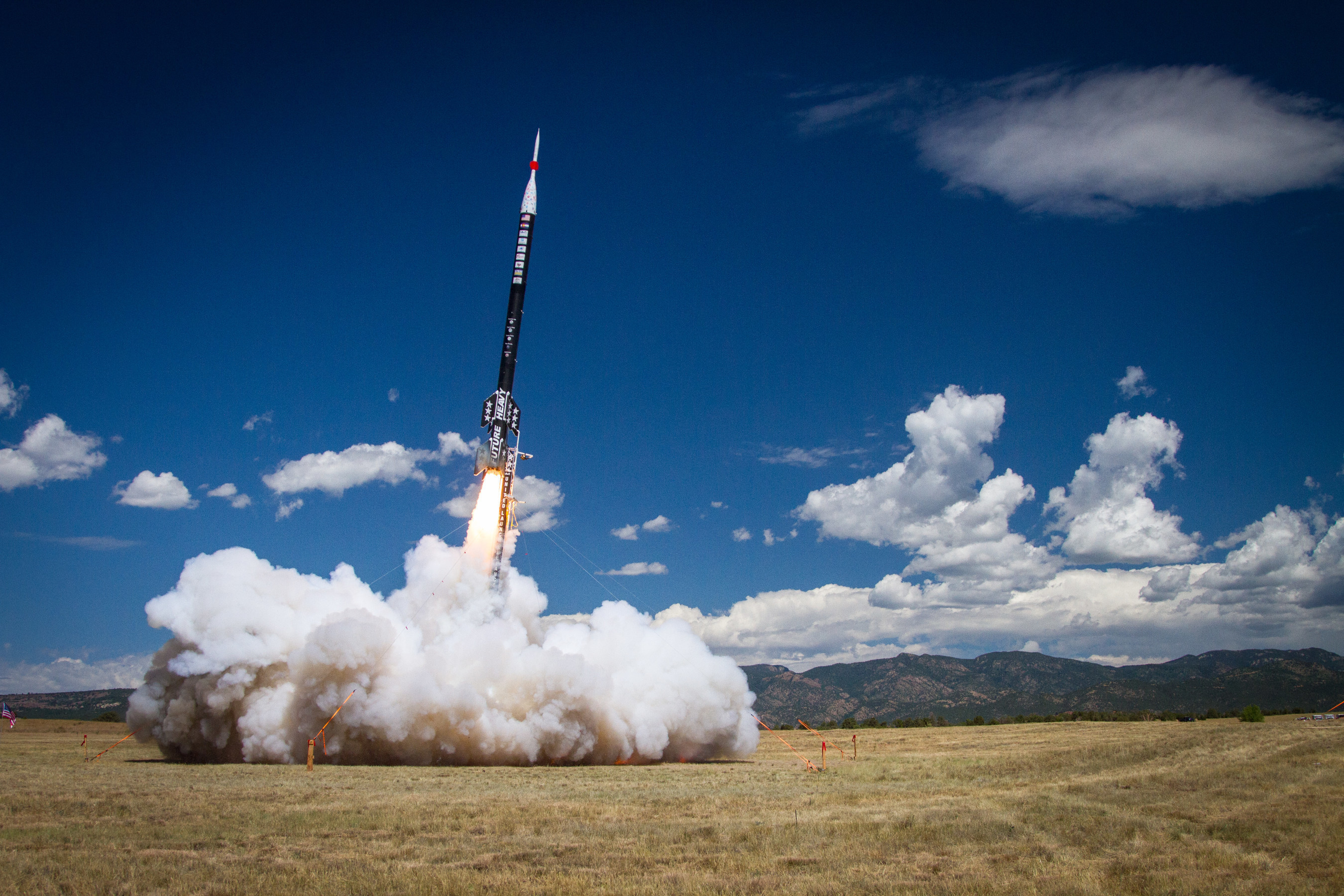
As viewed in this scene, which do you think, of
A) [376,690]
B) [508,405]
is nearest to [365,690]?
[376,690]

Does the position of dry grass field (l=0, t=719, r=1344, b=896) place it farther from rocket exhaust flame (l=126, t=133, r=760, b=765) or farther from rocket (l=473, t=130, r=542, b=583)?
rocket (l=473, t=130, r=542, b=583)

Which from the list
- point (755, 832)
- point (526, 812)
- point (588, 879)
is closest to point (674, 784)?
point (526, 812)

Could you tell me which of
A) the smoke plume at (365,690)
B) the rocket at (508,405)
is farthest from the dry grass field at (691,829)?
the rocket at (508,405)

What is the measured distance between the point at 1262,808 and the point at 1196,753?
15188 mm

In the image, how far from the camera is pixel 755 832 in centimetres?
1728

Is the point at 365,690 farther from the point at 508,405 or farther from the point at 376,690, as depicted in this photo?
the point at 508,405

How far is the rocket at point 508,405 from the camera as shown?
44.2 metres

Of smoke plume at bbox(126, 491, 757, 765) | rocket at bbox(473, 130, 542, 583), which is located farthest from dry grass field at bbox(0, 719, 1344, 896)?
rocket at bbox(473, 130, 542, 583)

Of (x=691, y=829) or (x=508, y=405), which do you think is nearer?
(x=691, y=829)

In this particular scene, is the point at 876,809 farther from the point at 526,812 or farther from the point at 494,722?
the point at 494,722

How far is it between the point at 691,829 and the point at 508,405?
101 ft

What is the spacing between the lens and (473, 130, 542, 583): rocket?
145ft

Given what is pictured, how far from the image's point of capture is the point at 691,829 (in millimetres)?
17625

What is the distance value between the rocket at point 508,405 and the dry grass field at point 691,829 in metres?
16.7
